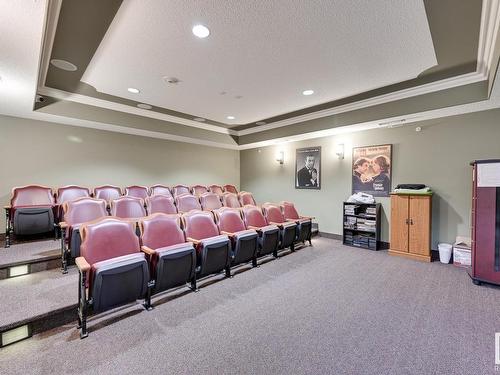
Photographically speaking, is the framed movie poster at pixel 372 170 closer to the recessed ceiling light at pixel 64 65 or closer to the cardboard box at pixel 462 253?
the cardboard box at pixel 462 253

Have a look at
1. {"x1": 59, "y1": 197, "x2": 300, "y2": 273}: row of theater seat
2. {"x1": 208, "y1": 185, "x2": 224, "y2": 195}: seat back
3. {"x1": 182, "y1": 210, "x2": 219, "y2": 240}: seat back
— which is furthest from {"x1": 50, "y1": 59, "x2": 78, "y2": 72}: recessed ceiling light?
{"x1": 208, "y1": 185, "x2": 224, "y2": 195}: seat back

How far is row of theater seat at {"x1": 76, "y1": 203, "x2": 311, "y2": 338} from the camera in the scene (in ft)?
7.11

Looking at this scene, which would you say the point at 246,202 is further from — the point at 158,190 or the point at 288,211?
the point at 158,190

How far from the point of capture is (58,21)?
2465 millimetres

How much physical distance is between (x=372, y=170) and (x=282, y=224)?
8.33 ft

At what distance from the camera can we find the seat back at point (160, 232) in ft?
9.58

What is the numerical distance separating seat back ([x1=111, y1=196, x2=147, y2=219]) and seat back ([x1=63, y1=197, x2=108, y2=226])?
0.28m

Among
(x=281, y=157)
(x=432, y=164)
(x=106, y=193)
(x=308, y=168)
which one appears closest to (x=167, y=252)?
(x=106, y=193)

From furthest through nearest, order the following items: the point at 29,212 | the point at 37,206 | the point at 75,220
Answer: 1. the point at 37,206
2. the point at 29,212
3. the point at 75,220

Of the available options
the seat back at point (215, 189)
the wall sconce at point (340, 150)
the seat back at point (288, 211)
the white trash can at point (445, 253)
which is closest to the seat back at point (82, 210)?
the seat back at point (288, 211)

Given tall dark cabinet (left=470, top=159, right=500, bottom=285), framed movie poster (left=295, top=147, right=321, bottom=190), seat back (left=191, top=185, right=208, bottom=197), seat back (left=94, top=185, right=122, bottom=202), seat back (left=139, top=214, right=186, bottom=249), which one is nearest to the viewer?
seat back (left=139, top=214, right=186, bottom=249)

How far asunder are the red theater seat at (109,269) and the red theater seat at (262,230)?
196 cm

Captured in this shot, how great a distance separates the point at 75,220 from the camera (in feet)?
11.1

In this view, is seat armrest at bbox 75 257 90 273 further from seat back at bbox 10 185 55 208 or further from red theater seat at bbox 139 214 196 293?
seat back at bbox 10 185 55 208
